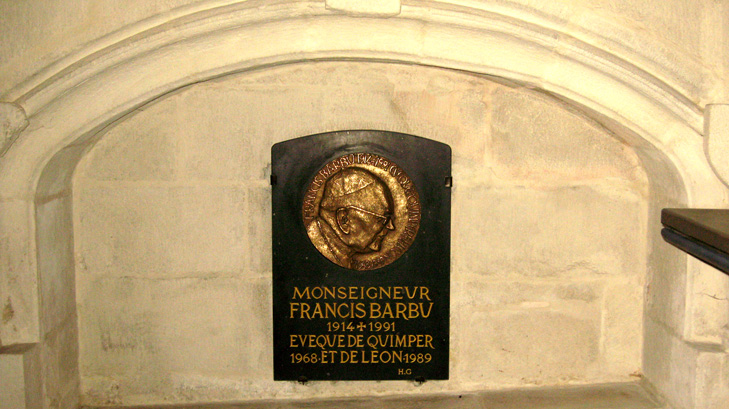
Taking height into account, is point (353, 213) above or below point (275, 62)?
below

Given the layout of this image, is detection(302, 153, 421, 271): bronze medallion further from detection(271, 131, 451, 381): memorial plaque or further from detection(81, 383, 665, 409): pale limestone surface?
detection(81, 383, 665, 409): pale limestone surface

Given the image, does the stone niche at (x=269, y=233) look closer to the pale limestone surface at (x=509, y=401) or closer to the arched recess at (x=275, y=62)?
the pale limestone surface at (x=509, y=401)

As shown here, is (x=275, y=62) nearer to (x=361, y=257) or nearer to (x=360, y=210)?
(x=360, y=210)

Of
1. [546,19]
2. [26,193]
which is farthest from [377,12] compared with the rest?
[26,193]

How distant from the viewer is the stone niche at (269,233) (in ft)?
10.8

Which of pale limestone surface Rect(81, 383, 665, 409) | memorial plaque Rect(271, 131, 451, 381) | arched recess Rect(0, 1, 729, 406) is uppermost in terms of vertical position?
arched recess Rect(0, 1, 729, 406)

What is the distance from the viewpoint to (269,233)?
11.0 ft

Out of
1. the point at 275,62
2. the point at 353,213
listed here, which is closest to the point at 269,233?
the point at 353,213

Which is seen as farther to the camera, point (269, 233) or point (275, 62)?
point (269, 233)

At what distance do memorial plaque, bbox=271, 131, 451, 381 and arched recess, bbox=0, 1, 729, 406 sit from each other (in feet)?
1.73

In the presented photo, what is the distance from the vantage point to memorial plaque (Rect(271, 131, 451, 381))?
330 cm

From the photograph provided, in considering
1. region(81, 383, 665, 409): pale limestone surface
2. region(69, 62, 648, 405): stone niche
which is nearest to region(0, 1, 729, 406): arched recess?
region(69, 62, 648, 405): stone niche

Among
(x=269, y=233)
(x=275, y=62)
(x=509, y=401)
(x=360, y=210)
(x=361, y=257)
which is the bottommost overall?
(x=509, y=401)

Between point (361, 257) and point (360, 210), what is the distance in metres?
0.22
